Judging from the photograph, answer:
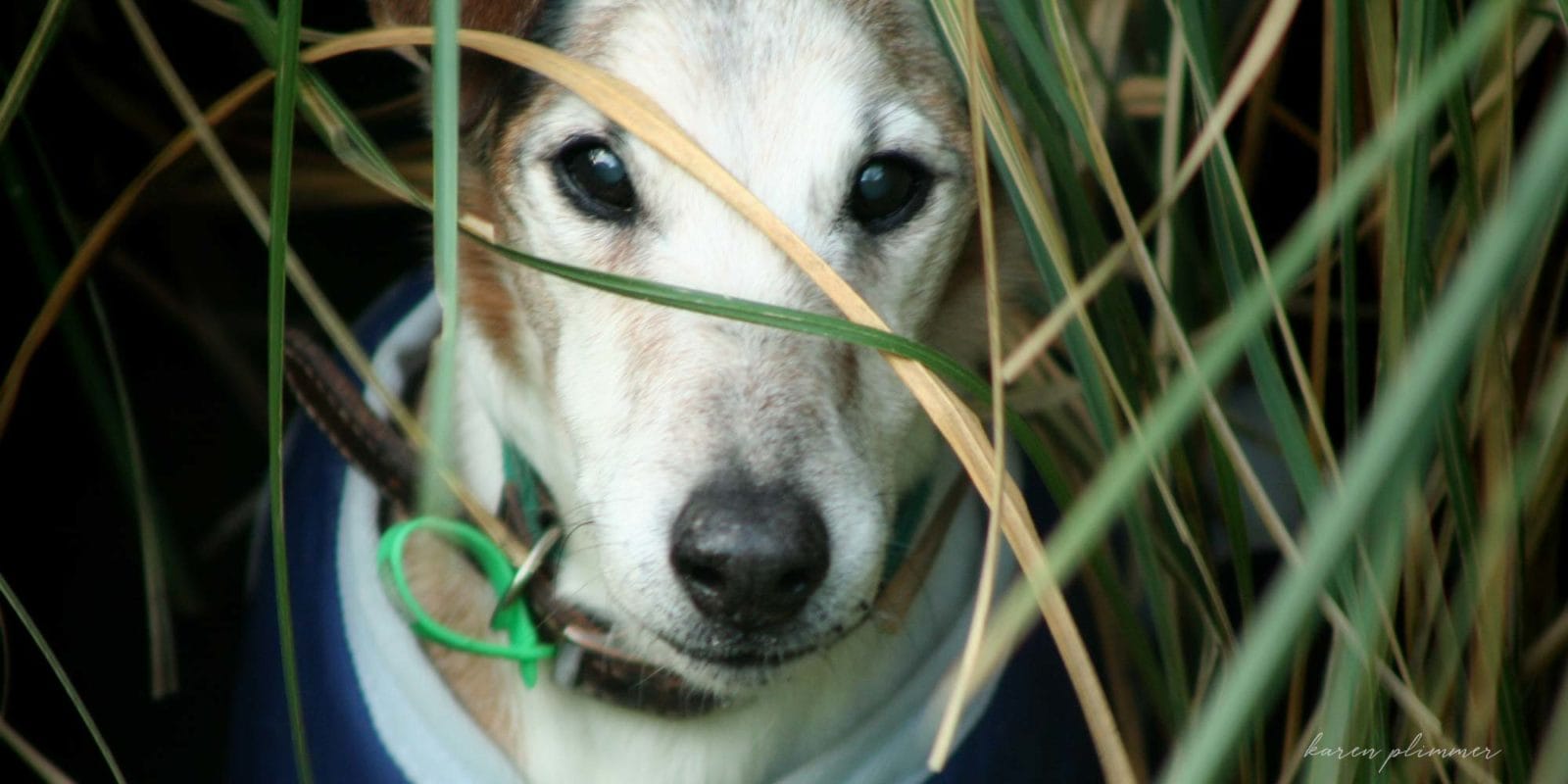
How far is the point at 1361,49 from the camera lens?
1.67 meters

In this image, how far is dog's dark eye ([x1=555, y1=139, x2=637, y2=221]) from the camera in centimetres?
138

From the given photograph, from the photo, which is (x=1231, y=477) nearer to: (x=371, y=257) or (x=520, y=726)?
(x=520, y=726)

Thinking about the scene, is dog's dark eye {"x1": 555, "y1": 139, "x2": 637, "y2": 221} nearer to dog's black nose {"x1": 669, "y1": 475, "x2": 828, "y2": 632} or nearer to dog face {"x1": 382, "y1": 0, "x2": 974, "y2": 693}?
dog face {"x1": 382, "y1": 0, "x2": 974, "y2": 693}

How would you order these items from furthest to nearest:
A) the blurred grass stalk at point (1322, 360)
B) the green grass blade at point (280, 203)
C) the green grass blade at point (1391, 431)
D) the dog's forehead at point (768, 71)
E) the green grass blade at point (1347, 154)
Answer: the dog's forehead at point (768, 71)
the green grass blade at point (1347, 154)
the green grass blade at point (280, 203)
the blurred grass stalk at point (1322, 360)
the green grass blade at point (1391, 431)

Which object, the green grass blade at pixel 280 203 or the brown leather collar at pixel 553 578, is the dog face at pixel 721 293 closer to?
the brown leather collar at pixel 553 578

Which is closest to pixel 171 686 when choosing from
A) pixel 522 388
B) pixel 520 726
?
pixel 520 726

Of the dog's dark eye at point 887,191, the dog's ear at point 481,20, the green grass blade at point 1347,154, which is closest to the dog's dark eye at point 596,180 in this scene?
the dog's ear at point 481,20

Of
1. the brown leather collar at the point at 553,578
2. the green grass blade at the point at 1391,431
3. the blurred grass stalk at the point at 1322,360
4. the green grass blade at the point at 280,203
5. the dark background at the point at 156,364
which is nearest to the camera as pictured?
the green grass blade at the point at 1391,431

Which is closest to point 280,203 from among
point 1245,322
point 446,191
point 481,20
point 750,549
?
point 446,191

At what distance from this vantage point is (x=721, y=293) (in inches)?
50.9

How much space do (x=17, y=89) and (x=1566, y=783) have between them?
57.2 inches

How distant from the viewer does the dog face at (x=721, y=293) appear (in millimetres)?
1190

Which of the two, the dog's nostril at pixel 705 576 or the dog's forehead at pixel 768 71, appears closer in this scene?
the dog's nostril at pixel 705 576

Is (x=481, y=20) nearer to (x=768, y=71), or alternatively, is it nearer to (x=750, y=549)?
(x=768, y=71)
